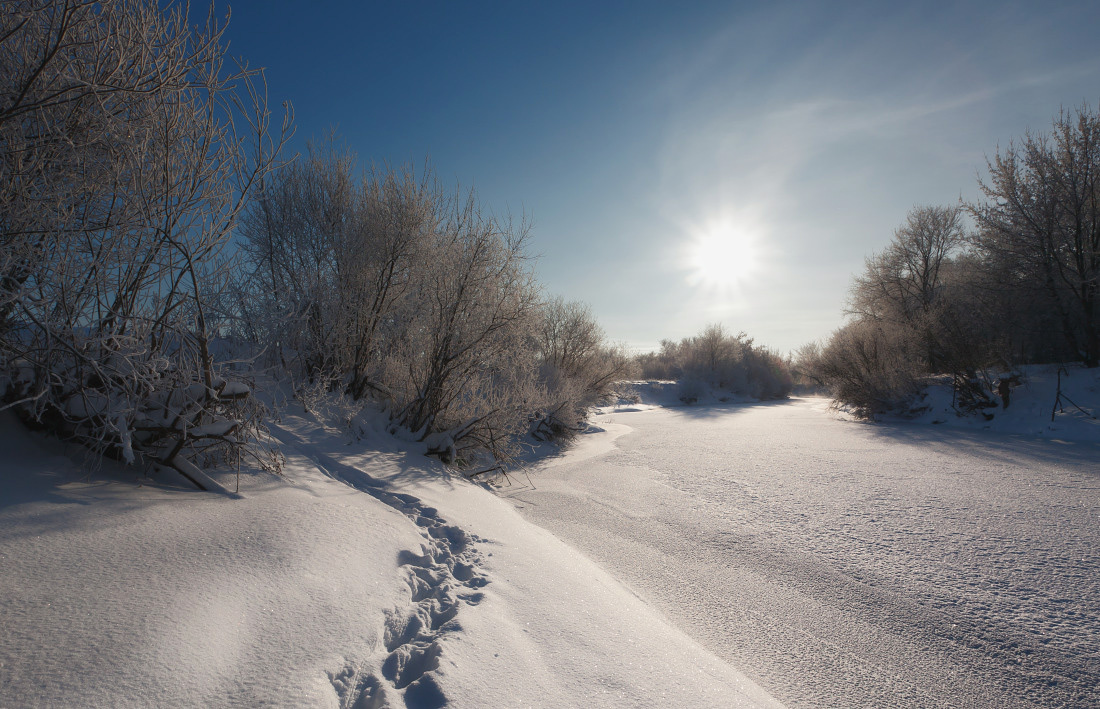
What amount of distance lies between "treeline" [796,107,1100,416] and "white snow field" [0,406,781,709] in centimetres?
1346

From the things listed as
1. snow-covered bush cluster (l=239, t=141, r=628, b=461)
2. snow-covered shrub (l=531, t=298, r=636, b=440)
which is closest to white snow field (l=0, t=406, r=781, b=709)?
snow-covered bush cluster (l=239, t=141, r=628, b=461)

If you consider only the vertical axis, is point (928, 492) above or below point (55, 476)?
below

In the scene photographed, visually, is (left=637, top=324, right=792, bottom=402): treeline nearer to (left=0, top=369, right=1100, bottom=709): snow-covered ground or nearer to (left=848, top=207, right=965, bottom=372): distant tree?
(left=848, top=207, right=965, bottom=372): distant tree

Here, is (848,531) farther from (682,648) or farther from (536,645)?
(536,645)

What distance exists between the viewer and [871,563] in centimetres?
344

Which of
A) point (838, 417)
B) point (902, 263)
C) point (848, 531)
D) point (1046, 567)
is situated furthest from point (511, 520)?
point (902, 263)

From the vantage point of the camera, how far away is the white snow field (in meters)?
1.27

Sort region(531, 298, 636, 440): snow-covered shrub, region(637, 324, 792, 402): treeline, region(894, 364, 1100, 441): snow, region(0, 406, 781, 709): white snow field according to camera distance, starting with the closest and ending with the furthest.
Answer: region(0, 406, 781, 709): white snow field
region(894, 364, 1100, 441): snow
region(531, 298, 636, 440): snow-covered shrub
region(637, 324, 792, 402): treeline

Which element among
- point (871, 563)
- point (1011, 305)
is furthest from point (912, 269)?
point (871, 563)

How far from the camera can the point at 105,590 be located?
1.53 m

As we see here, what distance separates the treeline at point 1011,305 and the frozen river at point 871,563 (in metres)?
5.59

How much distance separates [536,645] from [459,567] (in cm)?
99

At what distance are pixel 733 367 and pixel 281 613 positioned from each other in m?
29.7

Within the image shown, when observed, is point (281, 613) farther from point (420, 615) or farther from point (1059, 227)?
point (1059, 227)
